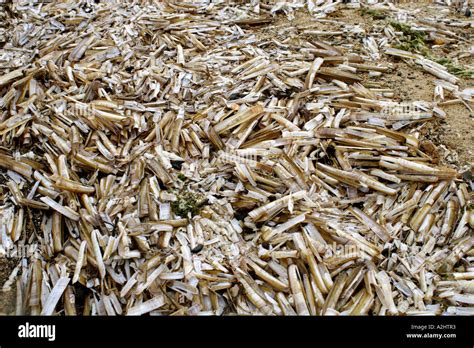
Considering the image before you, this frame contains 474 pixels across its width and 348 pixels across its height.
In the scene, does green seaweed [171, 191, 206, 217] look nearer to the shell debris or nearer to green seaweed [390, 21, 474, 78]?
the shell debris

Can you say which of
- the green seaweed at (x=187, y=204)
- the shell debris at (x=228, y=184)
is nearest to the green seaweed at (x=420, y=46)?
the shell debris at (x=228, y=184)

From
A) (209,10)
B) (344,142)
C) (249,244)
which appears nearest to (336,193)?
(344,142)

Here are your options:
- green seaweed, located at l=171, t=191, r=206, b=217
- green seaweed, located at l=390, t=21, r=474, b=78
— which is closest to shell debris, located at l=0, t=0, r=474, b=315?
green seaweed, located at l=171, t=191, r=206, b=217

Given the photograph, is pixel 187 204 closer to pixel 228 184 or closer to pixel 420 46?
pixel 228 184

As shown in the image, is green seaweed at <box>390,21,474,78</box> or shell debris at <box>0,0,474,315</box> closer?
shell debris at <box>0,0,474,315</box>

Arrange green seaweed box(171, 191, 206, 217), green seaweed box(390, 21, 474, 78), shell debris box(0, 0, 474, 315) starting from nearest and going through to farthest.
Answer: shell debris box(0, 0, 474, 315)
green seaweed box(171, 191, 206, 217)
green seaweed box(390, 21, 474, 78)

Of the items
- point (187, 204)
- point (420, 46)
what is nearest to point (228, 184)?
point (187, 204)

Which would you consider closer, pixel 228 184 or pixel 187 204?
pixel 187 204

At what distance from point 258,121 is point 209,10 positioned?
1916 millimetres

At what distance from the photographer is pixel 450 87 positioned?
4.34 m

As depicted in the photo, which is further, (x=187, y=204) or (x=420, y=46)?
(x=420, y=46)

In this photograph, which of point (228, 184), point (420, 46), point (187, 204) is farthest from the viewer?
point (420, 46)

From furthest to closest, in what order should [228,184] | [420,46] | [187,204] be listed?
[420,46], [228,184], [187,204]

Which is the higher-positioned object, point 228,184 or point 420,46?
point 420,46
